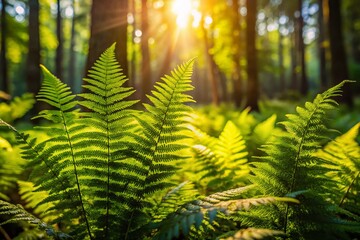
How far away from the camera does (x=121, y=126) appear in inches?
66.2

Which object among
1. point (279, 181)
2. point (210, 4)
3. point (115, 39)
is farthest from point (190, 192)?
point (210, 4)

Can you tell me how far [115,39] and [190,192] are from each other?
8.04ft

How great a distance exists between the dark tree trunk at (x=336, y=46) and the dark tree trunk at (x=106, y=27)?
312 inches

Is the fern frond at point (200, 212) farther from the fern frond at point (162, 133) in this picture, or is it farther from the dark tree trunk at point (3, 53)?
the dark tree trunk at point (3, 53)

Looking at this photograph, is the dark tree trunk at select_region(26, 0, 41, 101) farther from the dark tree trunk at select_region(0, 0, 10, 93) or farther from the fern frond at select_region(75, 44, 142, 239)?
the fern frond at select_region(75, 44, 142, 239)

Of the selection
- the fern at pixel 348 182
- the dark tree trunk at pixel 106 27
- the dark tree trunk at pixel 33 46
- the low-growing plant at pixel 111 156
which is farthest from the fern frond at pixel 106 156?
the dark tree trunk at pixel 33 46

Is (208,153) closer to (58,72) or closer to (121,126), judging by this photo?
(121,126)

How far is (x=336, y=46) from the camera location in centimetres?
1009

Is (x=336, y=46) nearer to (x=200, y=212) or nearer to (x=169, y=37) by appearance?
(x=169, y=37)

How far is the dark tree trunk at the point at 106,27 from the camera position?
3771mm

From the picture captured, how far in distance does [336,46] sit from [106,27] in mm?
8589

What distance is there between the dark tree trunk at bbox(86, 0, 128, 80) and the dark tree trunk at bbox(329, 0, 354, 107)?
7913 millimetres

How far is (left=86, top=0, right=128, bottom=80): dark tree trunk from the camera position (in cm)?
377

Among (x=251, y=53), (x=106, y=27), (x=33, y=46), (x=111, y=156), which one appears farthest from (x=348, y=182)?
(x=33, y=46)
